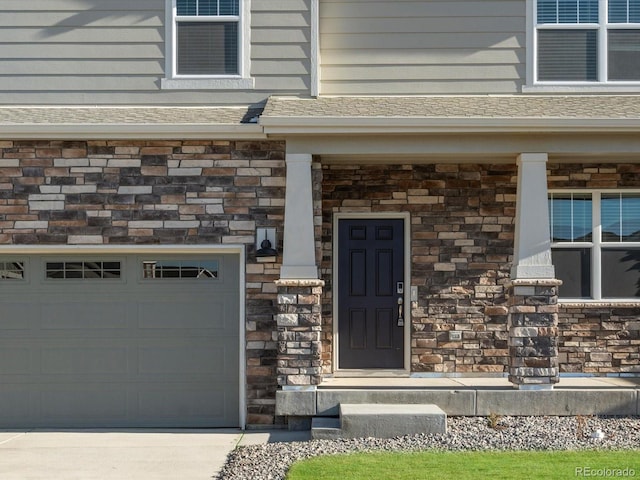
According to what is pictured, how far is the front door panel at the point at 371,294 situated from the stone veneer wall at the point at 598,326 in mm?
2058

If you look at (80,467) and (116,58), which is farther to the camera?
(116,58)

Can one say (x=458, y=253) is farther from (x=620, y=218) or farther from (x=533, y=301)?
(x=620, y=218)

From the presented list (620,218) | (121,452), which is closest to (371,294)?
(620,218)

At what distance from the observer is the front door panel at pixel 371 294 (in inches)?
396

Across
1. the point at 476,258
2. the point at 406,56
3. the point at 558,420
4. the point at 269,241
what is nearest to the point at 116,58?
the point at 269,241

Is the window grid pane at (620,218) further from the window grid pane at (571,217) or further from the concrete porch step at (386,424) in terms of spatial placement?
the concrete porch step at (386,424)

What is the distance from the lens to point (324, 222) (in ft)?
32.9

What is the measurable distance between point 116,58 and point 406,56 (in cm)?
349

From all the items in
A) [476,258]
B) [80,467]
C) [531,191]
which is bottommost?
[80,467]

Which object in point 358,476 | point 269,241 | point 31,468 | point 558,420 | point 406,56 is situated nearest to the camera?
point 358,476

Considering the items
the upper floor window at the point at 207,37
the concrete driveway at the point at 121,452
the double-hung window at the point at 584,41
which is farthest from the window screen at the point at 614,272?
the upper floor window at the point at 207,37

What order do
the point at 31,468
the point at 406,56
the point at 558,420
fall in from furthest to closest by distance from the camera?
the point at 406,56 < the point at 558,420 < the point at 31,468

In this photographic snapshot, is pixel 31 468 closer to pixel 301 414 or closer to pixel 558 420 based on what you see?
pixel 301 414

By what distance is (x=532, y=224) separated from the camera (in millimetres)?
8641
